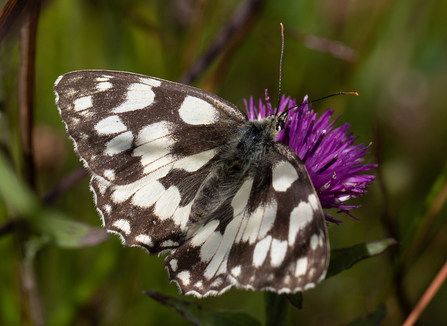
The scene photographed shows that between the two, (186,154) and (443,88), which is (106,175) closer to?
(186,154)

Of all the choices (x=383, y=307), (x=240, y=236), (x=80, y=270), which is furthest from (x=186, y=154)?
(x=80, y=270)

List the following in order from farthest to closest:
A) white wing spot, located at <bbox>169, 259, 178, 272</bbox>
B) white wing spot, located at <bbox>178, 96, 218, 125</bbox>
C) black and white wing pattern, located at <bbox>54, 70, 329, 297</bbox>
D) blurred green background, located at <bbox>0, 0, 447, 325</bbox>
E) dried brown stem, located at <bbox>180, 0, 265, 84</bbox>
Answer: dried brown stem, located at <bbox>180, 0, 265, 84</bbox> < blurred green background, located at <bbox>0, 0, 447, 325</bbox> < white wing spot, located at <bbox>178, 96, 218, 125</bbox> < white wing spot, located at <bbox>169, 259, 178, 272</bbox> < black and white wing pattern, located at <bbox>54, 70, 329, 297</bbox>

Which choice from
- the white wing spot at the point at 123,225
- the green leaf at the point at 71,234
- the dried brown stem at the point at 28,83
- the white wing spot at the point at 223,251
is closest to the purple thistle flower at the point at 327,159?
the white wing spot at the point at 223,251

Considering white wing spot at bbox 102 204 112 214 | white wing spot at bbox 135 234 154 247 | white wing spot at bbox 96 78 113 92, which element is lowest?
white wing spot at bbox 135 234 154 247

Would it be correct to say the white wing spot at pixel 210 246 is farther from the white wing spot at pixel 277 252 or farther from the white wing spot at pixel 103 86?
the white wing spot at pixel 103 86

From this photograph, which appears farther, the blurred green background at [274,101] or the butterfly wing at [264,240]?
the blurred green background at [274,101]

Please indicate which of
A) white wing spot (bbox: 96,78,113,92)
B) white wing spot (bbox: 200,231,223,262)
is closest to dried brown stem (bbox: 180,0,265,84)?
white wing spot (bbox: 96,78,113,92)

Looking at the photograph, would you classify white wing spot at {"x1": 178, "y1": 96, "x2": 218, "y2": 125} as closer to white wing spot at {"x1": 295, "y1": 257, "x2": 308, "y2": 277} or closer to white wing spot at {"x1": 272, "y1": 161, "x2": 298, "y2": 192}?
white wing spot at {"x1": 272, "y1": 161, "x2": 298, "y2": 192}
